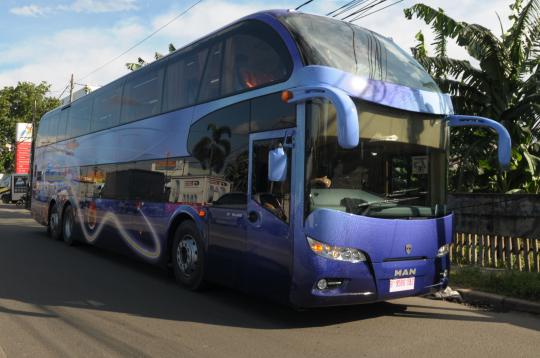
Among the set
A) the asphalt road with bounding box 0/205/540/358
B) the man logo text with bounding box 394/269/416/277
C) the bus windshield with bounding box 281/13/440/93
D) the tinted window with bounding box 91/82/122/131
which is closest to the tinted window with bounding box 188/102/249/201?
the bus windshield with bounding box 281/13/440/93

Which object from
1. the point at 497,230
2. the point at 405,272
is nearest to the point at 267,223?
the point at 405,272

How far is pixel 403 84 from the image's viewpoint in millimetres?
6004

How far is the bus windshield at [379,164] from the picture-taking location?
5.28 meters

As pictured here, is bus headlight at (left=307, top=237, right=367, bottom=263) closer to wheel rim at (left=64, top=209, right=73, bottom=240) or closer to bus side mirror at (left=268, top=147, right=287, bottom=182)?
bus side mirror at (left=268, top=147, right=287, bottom=182)

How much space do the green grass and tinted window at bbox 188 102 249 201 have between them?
3915mm

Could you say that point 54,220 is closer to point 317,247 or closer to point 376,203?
point 317,247

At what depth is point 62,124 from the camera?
44.8 feet

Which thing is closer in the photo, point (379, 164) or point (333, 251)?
point (333, 251)

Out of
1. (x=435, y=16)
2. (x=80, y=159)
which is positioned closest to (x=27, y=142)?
(x=80, y=159)

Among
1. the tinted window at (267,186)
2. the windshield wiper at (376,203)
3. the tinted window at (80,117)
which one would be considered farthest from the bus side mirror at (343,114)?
the tinted window at (80,117)

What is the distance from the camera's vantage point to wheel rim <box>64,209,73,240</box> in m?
12.6

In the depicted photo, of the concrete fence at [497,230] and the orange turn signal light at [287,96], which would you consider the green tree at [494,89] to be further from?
the orange turn signal light at [287,96]

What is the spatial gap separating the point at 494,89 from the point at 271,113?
7.92 m

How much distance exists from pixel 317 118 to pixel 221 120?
1.99 meters
